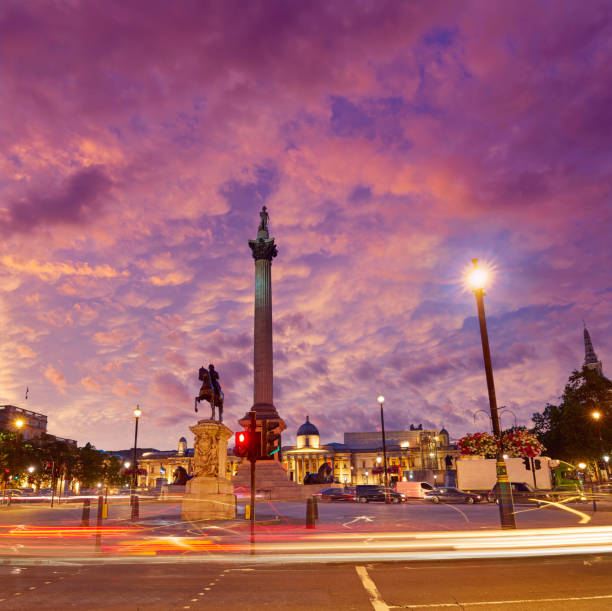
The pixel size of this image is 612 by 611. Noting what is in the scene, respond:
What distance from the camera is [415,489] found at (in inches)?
2098

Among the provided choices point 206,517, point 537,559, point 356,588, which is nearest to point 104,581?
point 356,588

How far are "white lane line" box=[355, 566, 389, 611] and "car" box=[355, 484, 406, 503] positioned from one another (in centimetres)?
3614

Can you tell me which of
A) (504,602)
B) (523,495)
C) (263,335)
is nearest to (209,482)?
(504,602)

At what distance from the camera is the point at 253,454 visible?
616 inches

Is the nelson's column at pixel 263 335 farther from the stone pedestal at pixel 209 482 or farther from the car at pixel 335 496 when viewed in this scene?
the stone pedestal at pixel 209 482

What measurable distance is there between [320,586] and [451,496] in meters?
36.5

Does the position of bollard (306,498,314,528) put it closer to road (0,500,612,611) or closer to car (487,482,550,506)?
road (0,500,612,611)

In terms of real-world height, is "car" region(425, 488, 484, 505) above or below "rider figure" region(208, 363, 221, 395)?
below

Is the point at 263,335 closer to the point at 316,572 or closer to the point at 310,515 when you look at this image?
the point at 310,515

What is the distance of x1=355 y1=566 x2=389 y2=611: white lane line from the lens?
846 centimetres

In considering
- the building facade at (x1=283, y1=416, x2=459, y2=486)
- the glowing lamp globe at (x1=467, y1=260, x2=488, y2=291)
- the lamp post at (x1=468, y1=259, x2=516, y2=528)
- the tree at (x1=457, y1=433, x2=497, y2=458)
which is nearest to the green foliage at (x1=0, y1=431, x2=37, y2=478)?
the tree at (x1=457, y1=433, x2=497, y2=458)

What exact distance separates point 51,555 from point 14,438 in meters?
72.3

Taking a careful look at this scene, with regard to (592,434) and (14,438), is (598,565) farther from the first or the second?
(14,438)

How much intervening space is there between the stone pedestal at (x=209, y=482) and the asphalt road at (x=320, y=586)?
12696 mm
